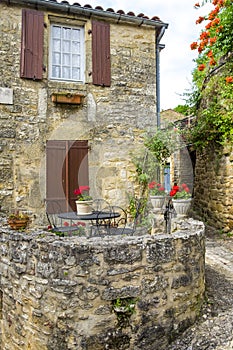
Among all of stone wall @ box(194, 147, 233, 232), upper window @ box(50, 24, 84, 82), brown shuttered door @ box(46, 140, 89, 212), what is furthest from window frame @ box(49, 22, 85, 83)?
stone wall @ box(194, 147, 233, 232)

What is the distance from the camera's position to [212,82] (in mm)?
6699

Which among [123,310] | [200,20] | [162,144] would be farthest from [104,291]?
[200,20]

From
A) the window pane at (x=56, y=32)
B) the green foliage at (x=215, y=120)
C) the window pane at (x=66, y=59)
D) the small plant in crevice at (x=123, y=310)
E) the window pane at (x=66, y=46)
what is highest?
the window pane at (x=56, y=32)

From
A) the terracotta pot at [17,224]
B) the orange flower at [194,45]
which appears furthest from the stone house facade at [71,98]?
the terracotta pot at [17,224]

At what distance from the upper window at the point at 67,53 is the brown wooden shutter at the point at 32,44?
0.31m

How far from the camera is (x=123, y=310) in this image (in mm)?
2613

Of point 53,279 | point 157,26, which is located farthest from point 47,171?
point 157,26

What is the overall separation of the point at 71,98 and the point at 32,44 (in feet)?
4.56

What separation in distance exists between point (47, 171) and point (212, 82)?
4512 millimetres

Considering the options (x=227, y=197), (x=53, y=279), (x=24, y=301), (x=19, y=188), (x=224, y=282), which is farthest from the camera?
(x=227, y=197)

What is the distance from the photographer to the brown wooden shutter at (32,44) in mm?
5680

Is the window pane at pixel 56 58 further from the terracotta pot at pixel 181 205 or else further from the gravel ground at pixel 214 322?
the gravel ground at pixel 214 322

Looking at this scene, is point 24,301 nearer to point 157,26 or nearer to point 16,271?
point 16,271

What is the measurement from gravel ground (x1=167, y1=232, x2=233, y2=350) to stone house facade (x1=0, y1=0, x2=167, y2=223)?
119 inches
